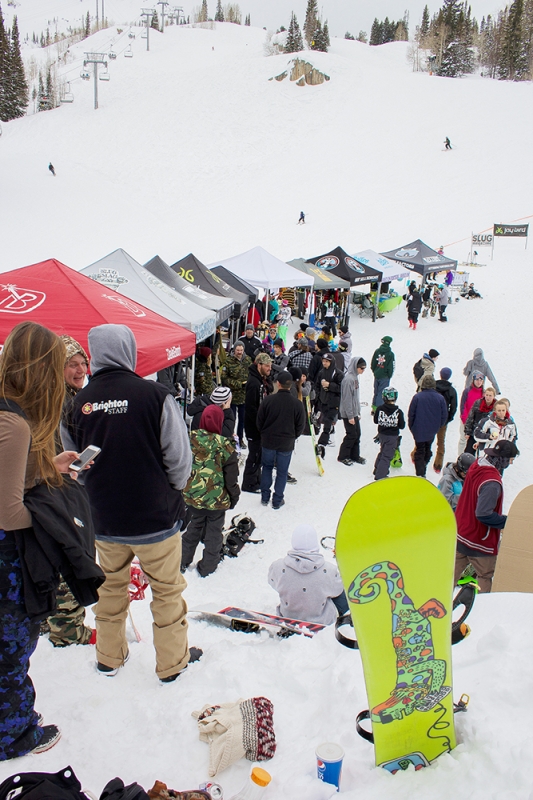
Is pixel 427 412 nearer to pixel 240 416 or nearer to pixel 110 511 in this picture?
pixel 240 416

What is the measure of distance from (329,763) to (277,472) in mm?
4565

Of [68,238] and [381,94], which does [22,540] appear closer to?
[68,238]

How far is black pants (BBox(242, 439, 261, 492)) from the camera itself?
696 centimetres

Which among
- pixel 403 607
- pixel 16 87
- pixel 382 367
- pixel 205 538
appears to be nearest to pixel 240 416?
pixel 382 367

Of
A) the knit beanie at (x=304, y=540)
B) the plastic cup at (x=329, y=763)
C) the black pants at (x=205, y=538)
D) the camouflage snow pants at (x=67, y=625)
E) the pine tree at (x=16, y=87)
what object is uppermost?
the pine tree at (x=16, y=87)

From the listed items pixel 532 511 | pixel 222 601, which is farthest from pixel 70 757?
pixel 532 511

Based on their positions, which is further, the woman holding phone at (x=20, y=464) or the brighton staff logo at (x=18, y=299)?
the brighton staff logo at (x=18, y=299)

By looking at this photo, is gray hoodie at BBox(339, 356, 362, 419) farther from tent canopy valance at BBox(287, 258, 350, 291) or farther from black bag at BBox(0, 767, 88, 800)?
black bag at BBox(0, 767, 88, 800)

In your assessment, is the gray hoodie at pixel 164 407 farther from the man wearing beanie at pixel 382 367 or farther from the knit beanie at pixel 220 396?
the man wearing beanie at pixel 382 367

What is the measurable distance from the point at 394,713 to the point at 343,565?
2.24ft

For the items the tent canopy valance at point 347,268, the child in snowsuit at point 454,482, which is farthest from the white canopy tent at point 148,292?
the tent canopy valance at point 347,268

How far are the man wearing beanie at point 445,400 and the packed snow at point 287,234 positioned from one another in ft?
0.74

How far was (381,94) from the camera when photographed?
54000 millimetres

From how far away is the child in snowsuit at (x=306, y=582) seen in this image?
347 cm
